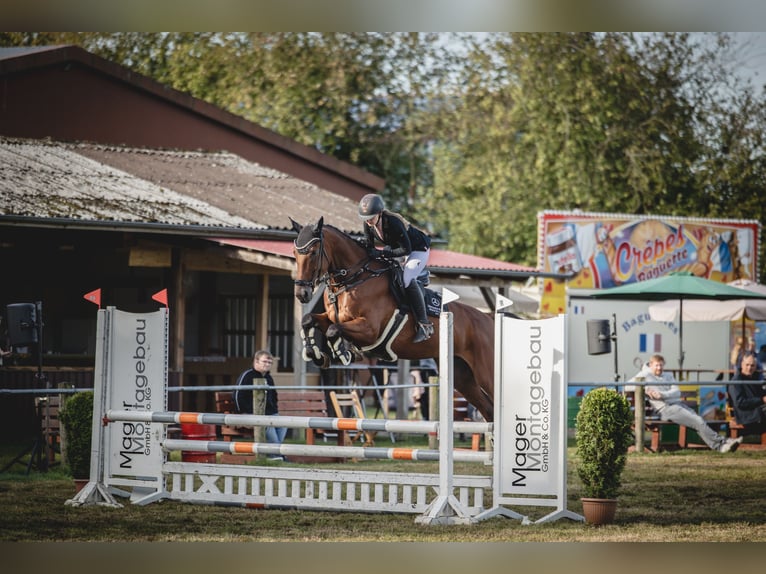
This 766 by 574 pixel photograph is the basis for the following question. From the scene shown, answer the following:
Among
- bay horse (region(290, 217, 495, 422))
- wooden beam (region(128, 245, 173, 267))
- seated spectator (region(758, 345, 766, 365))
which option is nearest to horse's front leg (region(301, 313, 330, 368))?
bay horse (region(290, 217, 495, 422))

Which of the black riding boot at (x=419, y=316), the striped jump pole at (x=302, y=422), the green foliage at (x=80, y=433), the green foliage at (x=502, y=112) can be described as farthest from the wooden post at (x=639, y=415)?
the green foliage at (x=502, y=112)

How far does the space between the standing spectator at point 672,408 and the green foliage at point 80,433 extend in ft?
19.8

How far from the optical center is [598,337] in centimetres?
A: 895

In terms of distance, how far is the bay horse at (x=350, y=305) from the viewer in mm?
7098

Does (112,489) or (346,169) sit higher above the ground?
(346,169)

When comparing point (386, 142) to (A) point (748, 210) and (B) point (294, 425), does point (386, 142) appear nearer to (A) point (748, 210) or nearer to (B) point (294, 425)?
(A) point (748, 210)

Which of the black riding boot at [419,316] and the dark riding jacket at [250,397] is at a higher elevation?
the black riding boot at [419,316]

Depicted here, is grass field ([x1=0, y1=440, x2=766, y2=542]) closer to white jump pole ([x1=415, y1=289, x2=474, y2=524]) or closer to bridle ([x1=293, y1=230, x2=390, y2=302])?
white jump pole ([x1=415, y1=289, x2=474, y2=524])

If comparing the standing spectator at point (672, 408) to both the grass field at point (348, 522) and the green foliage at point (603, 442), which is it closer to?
the grass field at point (348, 522)

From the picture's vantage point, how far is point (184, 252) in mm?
12555

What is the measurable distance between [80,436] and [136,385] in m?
0.47

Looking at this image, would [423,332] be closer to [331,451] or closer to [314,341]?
[314,341]
